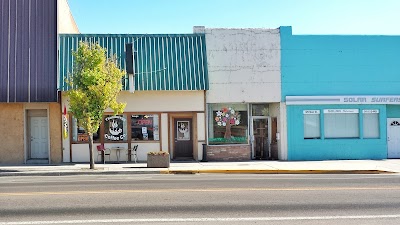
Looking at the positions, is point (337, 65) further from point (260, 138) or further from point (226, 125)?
point (226, 125)

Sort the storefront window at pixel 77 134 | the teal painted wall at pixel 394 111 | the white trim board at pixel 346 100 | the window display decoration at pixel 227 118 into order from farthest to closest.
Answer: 1. the teal painted wall at pixel 394 111
2. the window display decoration at pixel 227 118
3. the white trim board at pixel 346 100
4. the storefront window at pixel 77 134

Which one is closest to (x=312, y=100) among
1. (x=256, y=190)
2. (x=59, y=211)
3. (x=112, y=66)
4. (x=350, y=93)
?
(x=350, y=93)

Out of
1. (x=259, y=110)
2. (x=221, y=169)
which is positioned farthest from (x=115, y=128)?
(x=259, y=110)

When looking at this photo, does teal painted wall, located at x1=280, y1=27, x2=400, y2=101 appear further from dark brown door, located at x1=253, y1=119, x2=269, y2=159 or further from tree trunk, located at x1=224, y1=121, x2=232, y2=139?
tree trunk, located at x1=224, y1=121, x2=232, y2=139

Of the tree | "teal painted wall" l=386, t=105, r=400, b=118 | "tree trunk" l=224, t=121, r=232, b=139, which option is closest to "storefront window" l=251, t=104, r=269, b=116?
"tree trunk" l=224, t=121, r=232, b=139

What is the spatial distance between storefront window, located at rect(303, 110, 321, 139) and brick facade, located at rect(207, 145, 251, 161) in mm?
3037

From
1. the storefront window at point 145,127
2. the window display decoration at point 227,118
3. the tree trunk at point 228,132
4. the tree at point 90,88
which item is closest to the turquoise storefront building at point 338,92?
the window display decoration at point 227,118

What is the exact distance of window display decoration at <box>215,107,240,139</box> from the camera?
22359 millimetres

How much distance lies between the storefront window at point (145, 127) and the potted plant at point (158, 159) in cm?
297

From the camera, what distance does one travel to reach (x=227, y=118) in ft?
73.6

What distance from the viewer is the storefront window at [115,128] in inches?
857

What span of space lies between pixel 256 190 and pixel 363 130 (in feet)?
42.2

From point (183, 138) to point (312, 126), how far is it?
647 centimetres

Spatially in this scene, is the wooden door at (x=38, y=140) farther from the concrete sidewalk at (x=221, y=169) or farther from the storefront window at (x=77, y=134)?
the concrete sidewalk at (x=221, y=169)
